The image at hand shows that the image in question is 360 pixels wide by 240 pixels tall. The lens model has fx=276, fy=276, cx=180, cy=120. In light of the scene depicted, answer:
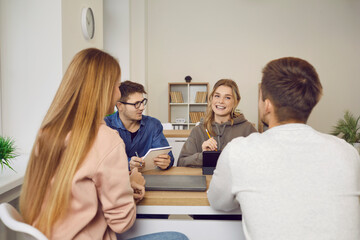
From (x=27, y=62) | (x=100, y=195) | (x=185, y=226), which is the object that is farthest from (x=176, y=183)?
(x=27, y=62)

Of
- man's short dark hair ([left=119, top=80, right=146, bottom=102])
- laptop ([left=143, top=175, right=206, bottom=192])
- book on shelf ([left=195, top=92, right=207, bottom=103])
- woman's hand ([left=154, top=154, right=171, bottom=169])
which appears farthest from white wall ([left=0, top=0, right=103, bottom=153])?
book on shelf ([left=195, top=92, right=207, bottom=103])

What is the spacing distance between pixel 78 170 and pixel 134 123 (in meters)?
1.40

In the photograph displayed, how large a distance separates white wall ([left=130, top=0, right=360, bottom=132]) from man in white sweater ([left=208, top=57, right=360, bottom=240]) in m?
4.92

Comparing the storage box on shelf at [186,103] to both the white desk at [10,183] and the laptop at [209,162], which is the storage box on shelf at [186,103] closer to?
the laptop at [209,162]

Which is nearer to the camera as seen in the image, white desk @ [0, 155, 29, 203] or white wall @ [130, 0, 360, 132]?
white desk @ [0, 155, 29, 203]

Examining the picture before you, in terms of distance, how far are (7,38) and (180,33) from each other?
4.13 m

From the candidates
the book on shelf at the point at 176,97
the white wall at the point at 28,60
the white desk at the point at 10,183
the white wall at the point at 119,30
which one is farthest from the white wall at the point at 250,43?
the white desk at the point at 10,183

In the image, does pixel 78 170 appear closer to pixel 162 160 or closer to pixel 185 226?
pixel 185 226

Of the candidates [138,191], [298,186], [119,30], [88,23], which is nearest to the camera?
[298,186]

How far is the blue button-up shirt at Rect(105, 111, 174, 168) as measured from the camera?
2.24 meters

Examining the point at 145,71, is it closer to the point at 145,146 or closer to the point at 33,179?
the point at 145,146

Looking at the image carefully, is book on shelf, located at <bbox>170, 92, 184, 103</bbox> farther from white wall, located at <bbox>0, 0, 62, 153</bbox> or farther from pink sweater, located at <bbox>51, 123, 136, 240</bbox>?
pink sweater, located at <bbox>51, 123, 136, 240</bbox>

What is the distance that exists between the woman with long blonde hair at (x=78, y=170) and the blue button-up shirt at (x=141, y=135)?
1.20 meters

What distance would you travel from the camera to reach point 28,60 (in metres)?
2.20
